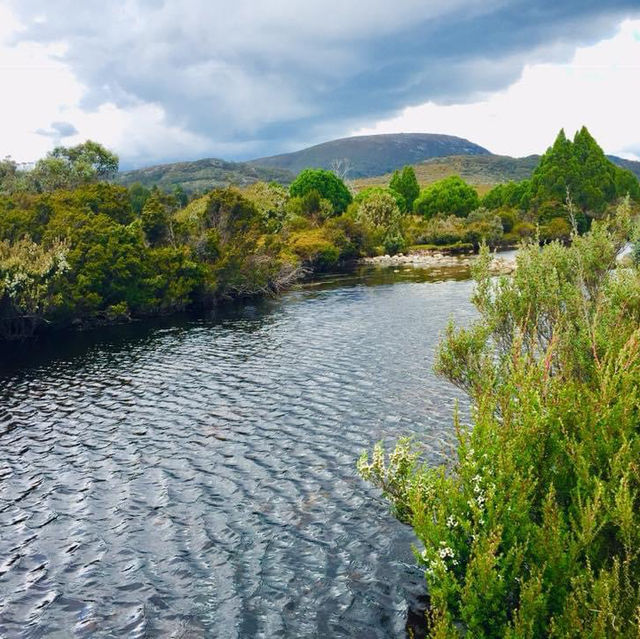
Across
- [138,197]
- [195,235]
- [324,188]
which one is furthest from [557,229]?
[138,197]

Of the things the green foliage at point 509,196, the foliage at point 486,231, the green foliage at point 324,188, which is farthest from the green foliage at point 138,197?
the green foliage at point 509,196

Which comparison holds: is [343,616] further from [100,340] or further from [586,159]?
[586,159]

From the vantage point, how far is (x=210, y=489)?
19688mm

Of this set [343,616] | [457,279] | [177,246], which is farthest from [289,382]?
[457,279]

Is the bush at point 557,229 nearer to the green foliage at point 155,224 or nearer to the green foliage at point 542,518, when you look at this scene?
the green foliage at point 155,224

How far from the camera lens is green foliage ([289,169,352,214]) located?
464 feet

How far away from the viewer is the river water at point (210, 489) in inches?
538

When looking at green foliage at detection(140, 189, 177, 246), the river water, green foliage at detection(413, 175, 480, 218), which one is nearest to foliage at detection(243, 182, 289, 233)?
green foliage at detection(140, 189, 177, 246)

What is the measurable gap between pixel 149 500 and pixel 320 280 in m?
65.1

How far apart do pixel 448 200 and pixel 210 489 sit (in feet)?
465

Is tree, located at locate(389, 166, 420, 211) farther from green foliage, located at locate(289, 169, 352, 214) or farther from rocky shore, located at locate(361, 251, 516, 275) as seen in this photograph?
rocky shore, located at locate(361, 251, 516, 275)

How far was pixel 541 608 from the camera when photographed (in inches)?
317

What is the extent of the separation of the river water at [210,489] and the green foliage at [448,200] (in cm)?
11610

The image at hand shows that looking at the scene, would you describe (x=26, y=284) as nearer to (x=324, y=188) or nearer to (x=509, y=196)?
(x=324, y=188)
